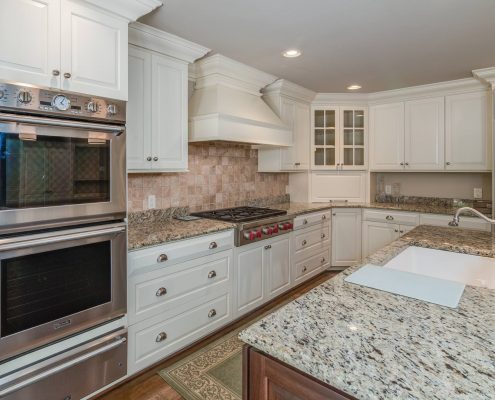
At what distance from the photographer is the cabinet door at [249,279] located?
2807mm

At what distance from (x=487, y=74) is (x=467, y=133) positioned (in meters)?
0.66

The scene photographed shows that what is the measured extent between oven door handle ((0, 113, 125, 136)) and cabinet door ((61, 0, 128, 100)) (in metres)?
0.18

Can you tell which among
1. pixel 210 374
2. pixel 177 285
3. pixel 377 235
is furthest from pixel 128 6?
pixel 377 235

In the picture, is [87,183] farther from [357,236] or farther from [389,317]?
[357,236]

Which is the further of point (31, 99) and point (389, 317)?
point (31, 99)

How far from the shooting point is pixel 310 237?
3.81 meters

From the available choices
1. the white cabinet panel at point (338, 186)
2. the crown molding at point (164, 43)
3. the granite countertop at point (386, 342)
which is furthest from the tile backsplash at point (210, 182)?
the granite countertop at point (386, 342)

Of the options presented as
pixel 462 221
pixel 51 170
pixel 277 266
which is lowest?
pixel 277 266

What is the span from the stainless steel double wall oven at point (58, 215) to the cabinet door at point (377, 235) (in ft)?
10.6

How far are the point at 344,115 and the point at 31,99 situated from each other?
375 cm

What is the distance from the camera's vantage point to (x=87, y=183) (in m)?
1.73

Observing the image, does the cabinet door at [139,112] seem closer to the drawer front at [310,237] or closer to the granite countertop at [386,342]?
the granite countertop at [386,342]

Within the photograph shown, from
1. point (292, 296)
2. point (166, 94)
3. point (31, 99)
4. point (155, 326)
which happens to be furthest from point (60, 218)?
point (292, 296)

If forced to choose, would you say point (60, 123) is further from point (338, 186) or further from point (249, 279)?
point (338, 186)
